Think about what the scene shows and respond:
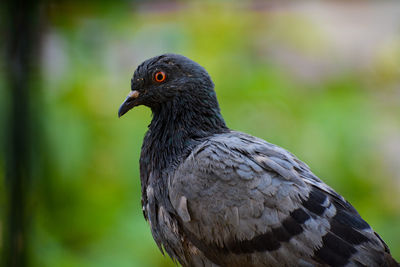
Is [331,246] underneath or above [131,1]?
underneath

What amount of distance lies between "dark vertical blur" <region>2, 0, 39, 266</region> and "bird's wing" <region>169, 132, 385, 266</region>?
0.85 m

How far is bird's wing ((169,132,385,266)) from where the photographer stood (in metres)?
2.54

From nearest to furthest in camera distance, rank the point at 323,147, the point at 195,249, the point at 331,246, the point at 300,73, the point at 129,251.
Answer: the point at 331,246
the point at 195,249
the point at 129,251
the point at 323,147
the point at 300,73

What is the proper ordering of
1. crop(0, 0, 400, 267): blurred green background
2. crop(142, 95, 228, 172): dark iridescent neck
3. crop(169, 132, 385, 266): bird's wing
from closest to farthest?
crop(169, 132, 385, 266): bird's wing
crop(142, 95, 228, 172): dark iridescent neck
crop(0, 0, 400, 267): blurred green background

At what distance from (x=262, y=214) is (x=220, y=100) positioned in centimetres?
267

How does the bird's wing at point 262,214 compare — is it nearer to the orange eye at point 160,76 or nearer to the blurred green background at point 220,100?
the orange eye at point 160,76

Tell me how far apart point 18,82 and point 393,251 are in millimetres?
3979

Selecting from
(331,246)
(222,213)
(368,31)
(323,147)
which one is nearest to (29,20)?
(222,213)

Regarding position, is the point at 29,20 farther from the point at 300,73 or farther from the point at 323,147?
the point at 300,73

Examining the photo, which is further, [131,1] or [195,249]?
[131,1]

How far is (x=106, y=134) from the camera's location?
498 cm

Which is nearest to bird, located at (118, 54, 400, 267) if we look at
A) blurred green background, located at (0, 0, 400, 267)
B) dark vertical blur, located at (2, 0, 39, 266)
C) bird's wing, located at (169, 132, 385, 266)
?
bird's wing, located at (169, 132, 385, 266)

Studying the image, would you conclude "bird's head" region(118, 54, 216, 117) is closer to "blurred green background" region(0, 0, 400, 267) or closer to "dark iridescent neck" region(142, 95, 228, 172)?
"dark iridescent neck" region(142, 95, 228, 172)

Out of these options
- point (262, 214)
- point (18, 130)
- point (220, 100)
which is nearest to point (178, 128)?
point (262, 214)
